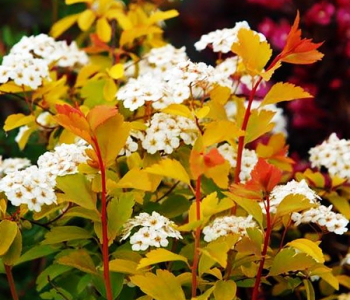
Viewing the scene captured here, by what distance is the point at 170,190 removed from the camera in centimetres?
149

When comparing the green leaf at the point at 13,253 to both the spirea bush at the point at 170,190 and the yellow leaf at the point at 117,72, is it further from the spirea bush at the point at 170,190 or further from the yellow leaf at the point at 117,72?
the yellow leaf at the point at 117,72

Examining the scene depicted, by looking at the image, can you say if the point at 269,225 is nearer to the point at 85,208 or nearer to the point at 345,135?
the point at 85,208

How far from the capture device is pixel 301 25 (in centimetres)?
240

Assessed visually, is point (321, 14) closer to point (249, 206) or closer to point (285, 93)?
point (285, 93)

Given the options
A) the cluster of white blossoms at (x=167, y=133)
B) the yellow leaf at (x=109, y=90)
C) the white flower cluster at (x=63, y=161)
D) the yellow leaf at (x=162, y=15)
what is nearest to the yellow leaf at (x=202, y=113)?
the cluster of white blossoms at (x=167, y=133)

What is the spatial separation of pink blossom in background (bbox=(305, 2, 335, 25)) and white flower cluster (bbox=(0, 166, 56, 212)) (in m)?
1.31

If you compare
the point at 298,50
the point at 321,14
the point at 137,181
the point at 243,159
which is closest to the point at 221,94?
the point at 243,159

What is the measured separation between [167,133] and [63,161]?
7.7 inches

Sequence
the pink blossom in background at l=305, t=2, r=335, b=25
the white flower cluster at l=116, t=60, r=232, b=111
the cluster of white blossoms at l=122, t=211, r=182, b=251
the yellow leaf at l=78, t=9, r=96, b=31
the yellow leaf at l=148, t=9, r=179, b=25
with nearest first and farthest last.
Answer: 1. the cluster of white blossoms at l=122, t=211, r=182, b=251
2. the white flower cluster at l=116, t=60, r=232, b=111
3. the yellow leaf at l=148, t=9, r=179, b=25
4. the yellow leaf at l=78, t=9, r=96, b=31
5. the pink blossom in background at l=305, t=2, r=335, b=25

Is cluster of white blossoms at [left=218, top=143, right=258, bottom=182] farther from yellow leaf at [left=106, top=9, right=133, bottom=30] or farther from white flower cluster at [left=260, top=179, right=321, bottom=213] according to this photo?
yellow leaf at [left=106, top=9, right=133, bottom=30]

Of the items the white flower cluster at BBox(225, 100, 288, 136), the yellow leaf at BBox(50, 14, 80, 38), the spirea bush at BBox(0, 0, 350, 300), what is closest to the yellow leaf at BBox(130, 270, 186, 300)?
the spirea bush at BBox(0, 0, 350, 300)

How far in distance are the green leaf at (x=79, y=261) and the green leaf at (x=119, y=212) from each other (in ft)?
0.24

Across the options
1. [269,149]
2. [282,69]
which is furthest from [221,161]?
[282,69]

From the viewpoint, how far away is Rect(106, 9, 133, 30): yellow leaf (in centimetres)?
186
